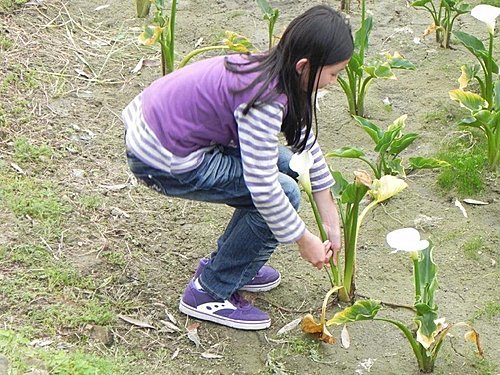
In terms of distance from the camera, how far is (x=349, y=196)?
2.68 m

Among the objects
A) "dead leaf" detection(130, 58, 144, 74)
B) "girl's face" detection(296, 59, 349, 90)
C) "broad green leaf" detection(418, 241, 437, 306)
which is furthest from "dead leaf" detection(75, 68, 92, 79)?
"broad green leaf" detection(418, 241, 437, 306)

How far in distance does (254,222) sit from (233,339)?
0.41 metres

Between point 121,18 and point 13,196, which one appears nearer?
point 13,196

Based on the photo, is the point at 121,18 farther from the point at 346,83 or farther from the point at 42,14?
the point at 346,83

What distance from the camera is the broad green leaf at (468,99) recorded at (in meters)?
3.43

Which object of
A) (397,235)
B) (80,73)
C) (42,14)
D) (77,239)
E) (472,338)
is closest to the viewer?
(397,235)

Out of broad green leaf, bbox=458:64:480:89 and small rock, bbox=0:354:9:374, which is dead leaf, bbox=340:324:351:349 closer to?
small rock, bbox=0:354:9:374

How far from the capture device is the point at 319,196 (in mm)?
2703

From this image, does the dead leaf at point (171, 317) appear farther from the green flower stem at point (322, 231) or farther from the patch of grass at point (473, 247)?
the patch of grass at point (473, 247)

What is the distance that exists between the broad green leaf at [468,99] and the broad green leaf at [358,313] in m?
1.26

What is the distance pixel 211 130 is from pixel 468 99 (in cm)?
Answer: 142

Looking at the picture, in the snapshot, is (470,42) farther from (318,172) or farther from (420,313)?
(420,313)

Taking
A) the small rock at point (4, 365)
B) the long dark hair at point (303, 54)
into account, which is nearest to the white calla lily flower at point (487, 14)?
the long dark hair at point (303, 54)

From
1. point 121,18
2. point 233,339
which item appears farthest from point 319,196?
point 121,18
